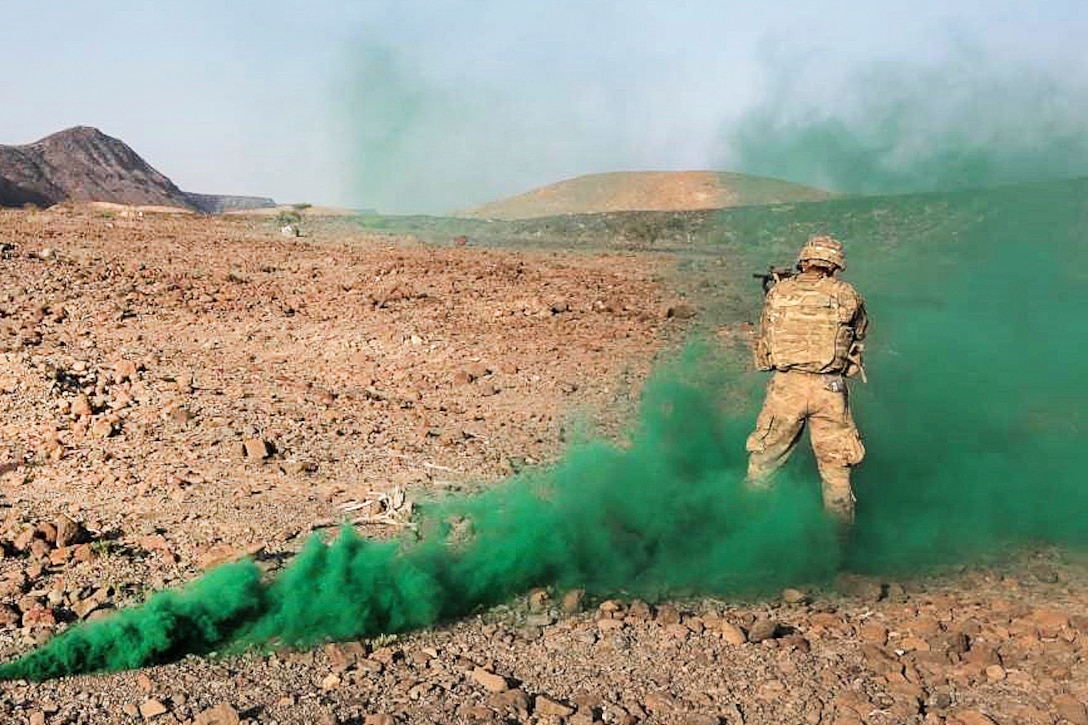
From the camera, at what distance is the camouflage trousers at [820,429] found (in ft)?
18.3

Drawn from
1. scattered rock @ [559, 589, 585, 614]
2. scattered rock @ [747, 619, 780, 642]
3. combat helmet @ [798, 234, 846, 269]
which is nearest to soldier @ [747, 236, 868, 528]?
combat helmet @ [798, 234, 846, 269]

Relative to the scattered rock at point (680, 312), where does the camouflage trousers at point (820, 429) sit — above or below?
below

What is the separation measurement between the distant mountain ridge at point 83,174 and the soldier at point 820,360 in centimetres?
6196

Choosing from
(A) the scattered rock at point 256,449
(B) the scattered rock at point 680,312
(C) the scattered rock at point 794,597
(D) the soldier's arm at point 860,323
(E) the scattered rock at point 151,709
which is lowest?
(E) the scattered rock at point 151,709

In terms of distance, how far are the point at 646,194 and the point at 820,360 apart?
41.2 m

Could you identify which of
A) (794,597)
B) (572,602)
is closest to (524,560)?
(572,602)

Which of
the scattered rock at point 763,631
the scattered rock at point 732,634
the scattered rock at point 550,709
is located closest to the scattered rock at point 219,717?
the scattered rock at point 550,709

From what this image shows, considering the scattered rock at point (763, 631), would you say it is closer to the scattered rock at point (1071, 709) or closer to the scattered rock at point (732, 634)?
the scattered rock at point (732, 634)

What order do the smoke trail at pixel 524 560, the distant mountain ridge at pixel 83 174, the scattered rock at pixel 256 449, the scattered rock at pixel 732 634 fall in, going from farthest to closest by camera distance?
1. the distant mountain ridge at pixel 83 174
2. the scattered rock at pixel 256 449
3. the scattered rock at pixel 732 634
4. the smoke trail at pixel 524 560

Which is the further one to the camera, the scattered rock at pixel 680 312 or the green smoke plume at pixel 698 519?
the scattered rock at pixel 680 312

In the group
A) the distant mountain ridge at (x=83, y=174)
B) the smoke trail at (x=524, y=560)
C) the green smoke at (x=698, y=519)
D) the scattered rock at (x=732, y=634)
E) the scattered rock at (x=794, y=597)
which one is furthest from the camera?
the distant mountain ridge at (x=83, y=174)

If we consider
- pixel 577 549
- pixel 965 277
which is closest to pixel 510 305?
pixel 577 549

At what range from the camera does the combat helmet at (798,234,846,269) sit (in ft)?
18.4

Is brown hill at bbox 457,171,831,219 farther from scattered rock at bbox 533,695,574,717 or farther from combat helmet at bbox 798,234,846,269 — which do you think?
scattered rock at bbox 533,695,574,717
